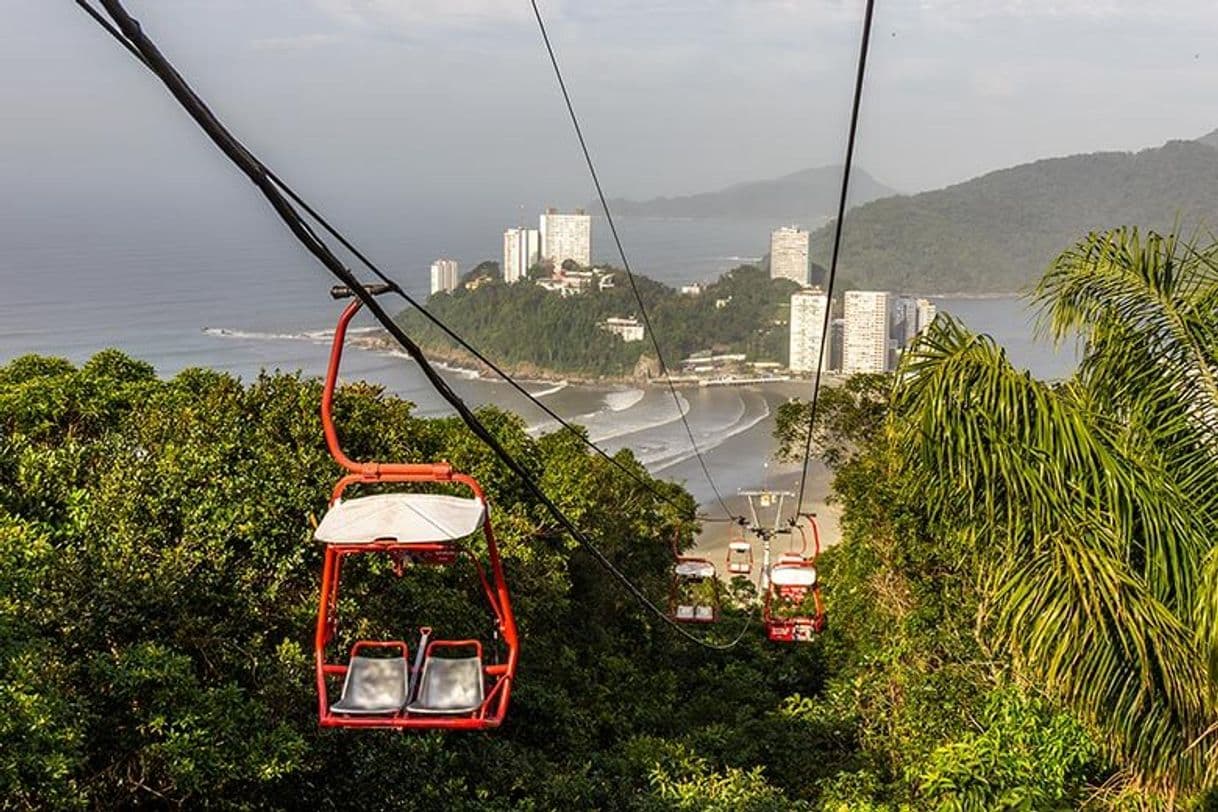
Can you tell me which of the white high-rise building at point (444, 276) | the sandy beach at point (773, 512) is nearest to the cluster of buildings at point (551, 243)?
the white high-rise building at point (444, 276)

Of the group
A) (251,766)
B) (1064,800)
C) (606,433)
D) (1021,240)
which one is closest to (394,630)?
(251,766)

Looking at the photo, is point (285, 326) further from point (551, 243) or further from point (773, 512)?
point (773, 512)

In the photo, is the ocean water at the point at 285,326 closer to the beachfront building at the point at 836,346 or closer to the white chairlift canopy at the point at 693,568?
the white chairlift canopy at the point at 693,568

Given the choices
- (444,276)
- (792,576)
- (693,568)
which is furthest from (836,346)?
(792,576)

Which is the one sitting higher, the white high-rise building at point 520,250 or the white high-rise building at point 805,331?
the white high-rise building at point 520,250

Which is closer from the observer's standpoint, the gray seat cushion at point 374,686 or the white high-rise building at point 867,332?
the gray seat cushion at point 374,686

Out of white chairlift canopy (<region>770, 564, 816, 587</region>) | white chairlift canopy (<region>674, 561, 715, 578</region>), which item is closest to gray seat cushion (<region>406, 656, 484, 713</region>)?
white chairlift canopy (<region>770, 564, 816, 587</region>)

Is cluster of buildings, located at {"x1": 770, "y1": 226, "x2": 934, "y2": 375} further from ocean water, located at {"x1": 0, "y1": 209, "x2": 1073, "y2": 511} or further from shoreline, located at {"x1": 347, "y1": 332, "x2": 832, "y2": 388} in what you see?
ocean water, located at {"x1": 0, "y1": 209, "x2": 1073, "y2": 511}
